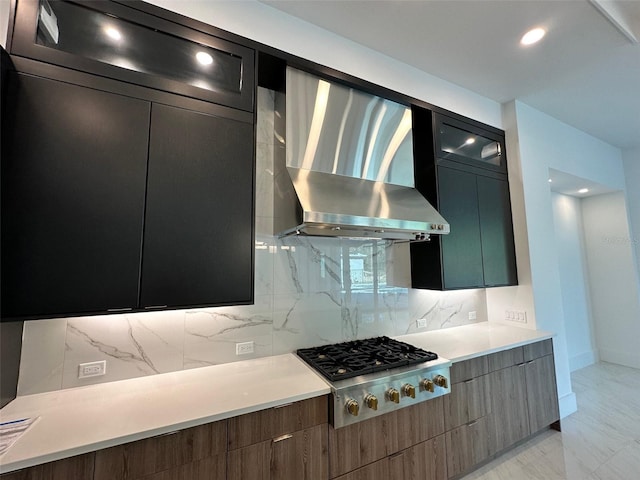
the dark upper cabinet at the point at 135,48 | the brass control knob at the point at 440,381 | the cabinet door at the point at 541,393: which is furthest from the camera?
the cabinet door at the point at 541,393

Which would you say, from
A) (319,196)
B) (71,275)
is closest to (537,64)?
(319,196)

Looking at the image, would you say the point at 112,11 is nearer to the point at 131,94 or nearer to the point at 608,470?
the point at 131,94

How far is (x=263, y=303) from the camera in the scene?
196cm

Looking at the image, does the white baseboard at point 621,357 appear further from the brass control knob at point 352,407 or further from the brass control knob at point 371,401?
the brass control knob at point 352,407

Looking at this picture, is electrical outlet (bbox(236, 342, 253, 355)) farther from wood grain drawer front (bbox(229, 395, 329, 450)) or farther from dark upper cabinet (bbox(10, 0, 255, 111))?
dark upper cabinet (bbox(10, 0, 255, 111))

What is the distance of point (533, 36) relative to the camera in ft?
6.92

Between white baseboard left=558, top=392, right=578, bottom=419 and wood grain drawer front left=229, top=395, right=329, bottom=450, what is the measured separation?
2.76m

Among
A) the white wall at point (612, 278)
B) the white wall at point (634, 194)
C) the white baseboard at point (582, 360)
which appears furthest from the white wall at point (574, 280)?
the white wall at point (634, 194)

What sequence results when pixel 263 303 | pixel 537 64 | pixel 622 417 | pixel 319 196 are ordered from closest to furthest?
pixel 319 196 < pixel 263 303 < pixel 537 64 < pixel 622 417

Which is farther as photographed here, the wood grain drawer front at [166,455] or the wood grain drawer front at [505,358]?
the wood grain drawer front at [505,358]

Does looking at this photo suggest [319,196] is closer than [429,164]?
Yes

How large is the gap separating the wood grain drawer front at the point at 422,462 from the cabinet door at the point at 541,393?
1.09m

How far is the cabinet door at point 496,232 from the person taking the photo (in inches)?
106

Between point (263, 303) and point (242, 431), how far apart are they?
0.81 meters
